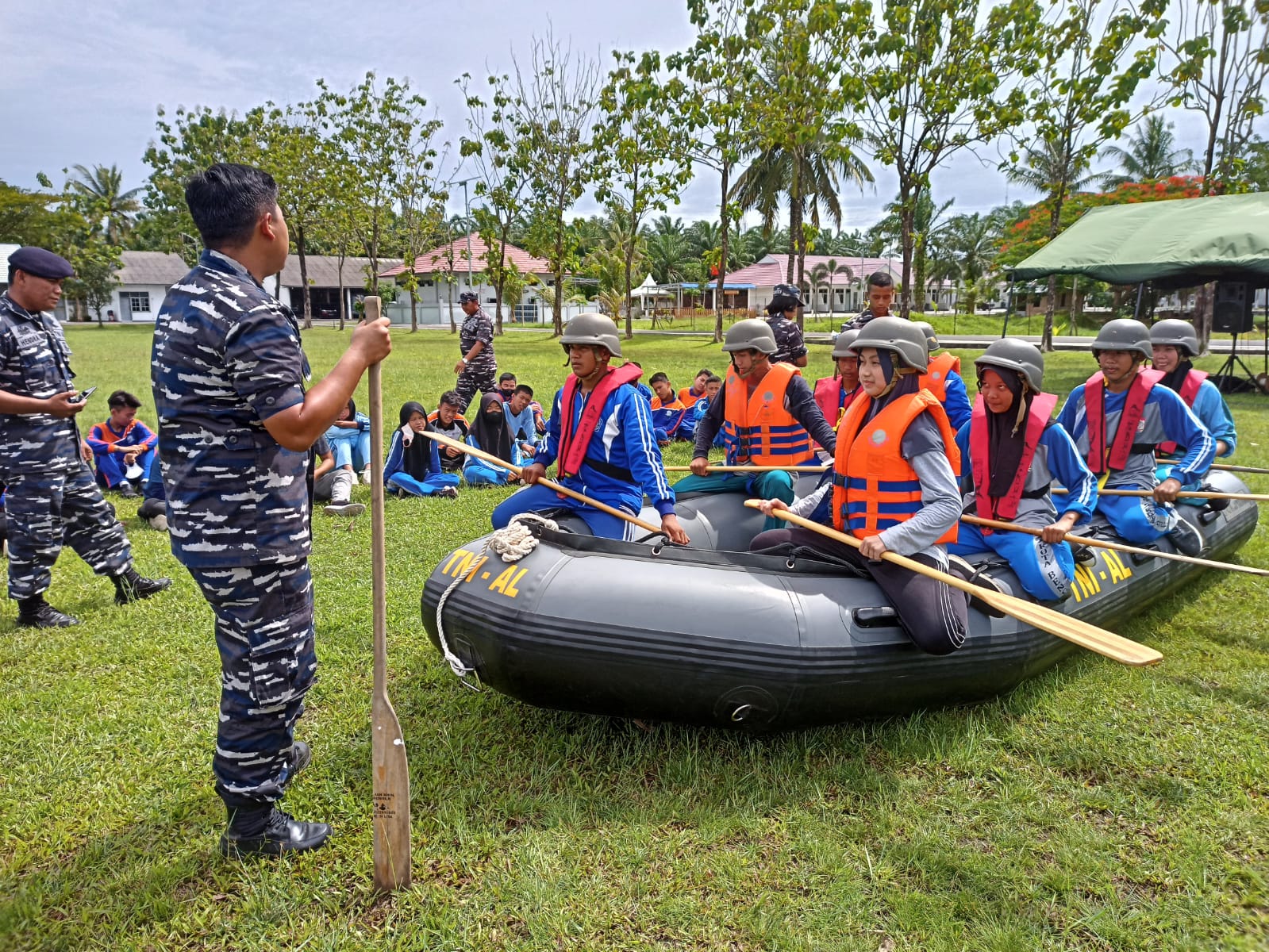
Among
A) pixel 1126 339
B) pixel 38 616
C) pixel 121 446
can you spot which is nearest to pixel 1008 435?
pixel 1126 339

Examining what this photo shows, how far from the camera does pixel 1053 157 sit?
3650 centimetres

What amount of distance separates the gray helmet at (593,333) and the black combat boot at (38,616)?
3.53 m

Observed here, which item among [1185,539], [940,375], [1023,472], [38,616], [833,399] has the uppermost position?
[940,375]

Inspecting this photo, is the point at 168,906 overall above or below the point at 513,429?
below

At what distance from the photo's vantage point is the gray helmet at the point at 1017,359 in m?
4.18

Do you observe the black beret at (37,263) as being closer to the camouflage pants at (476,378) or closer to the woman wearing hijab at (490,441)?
the woman wearing hijab at (490,441)

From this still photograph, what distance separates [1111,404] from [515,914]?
4.89 m

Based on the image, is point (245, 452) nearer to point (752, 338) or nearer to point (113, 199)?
point (752, 338)

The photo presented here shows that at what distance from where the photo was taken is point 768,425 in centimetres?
543

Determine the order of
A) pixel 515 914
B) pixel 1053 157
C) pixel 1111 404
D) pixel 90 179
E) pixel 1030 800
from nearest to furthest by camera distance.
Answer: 1. pixel 515 914
2. pixel 1030 800
3. pixel 1111 404
4. pixel 1053 157
5. pixel 90 179

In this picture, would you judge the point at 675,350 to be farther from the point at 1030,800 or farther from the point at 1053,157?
the point at 1053,157

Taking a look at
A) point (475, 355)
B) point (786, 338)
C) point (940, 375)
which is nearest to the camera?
point (940, 375)

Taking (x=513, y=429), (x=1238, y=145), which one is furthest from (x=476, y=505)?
(x=1238, y=145)

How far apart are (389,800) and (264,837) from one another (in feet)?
1.80
